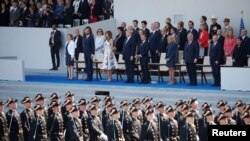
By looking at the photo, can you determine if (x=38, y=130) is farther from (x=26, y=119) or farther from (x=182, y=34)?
(x=182, y=34)

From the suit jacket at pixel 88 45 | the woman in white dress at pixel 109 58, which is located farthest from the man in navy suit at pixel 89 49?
the woman in white dress at pixel 109 58

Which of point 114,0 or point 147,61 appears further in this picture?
point 114,0

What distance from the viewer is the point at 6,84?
1251 inches

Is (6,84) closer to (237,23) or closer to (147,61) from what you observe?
(147,61)

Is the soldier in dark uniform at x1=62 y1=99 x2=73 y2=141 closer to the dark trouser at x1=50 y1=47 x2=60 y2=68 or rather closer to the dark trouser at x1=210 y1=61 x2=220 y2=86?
the dark trouser at x1=210 y1=61 x2=220 y2=86

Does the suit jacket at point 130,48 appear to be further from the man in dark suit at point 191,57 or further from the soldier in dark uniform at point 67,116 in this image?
the soldier in dark uniform at point 67,116

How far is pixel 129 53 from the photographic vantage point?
3098 centimetres

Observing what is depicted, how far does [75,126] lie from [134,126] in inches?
54.2

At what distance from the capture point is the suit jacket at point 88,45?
31.4m

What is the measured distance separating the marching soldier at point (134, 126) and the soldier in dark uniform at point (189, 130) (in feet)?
4.12

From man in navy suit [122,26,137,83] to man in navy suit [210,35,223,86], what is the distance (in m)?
2.33

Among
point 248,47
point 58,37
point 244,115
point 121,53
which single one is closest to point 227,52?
point 248,47

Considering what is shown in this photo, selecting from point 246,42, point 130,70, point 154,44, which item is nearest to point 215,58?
point 246,42

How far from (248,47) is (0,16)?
9.18 m
